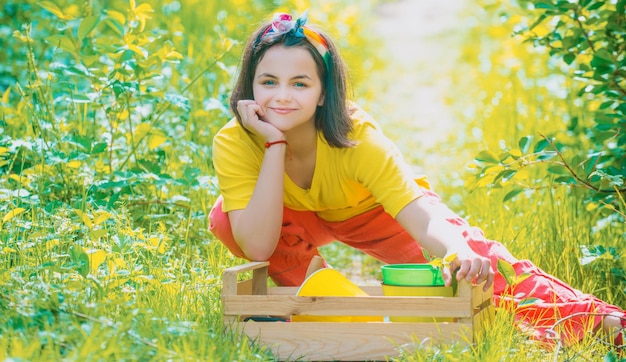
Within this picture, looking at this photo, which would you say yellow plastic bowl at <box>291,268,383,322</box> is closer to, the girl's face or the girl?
the girl

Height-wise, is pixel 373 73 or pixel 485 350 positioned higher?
pixel 373 73

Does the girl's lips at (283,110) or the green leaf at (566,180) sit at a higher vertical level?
the girl's lips at (283,110)

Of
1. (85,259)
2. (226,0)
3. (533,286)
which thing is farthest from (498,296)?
(226,0)

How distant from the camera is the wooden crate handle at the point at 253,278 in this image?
2240 millimetres

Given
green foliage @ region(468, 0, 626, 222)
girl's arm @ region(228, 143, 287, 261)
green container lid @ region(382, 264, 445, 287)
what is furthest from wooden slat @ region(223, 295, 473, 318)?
green foliage @ region(468, 0, 626, 222)

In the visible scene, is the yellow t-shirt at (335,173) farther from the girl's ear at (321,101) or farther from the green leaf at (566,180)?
the green leaf at (566,180)

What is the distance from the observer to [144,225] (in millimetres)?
3180

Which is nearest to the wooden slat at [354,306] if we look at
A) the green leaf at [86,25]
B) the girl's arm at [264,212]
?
the girl's arm at [264,212]

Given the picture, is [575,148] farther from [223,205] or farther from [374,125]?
[223,205]

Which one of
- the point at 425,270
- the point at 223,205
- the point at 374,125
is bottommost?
the point at 425,270

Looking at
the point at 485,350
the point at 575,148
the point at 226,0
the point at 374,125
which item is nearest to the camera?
the point at 485,350

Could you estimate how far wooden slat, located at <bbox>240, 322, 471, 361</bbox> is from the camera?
2.18m

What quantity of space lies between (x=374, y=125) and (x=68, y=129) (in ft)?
4.54

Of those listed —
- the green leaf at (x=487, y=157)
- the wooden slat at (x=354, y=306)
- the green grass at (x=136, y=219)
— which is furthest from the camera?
the green leaf at (x=487, y=157)
